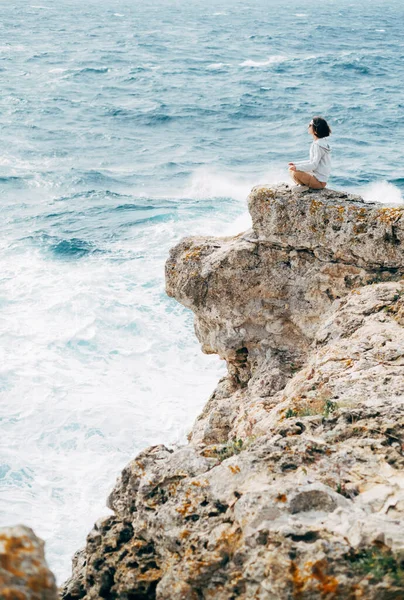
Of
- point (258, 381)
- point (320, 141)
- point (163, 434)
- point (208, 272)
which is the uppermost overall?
point (320, 141)

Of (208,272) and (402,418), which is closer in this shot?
(402,418)

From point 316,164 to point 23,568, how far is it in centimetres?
798

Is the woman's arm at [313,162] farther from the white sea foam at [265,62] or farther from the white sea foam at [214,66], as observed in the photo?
the white sea foam at [265,62]

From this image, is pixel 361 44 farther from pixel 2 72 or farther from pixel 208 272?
pixel 208 272

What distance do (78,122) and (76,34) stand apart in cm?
5416

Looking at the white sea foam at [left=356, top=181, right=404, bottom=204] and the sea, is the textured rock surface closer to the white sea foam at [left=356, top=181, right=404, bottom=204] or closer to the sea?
the sea

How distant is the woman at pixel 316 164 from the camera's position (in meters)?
10.9

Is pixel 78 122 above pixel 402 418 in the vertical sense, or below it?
below

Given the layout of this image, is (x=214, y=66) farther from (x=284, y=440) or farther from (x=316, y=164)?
(x=284, y=440)

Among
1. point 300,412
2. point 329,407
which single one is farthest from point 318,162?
point 329,407

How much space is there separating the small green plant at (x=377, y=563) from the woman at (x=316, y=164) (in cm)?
703

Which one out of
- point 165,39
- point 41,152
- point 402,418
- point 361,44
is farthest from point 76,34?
point 402,418

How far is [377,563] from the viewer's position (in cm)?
497

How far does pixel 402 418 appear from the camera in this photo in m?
6.88
